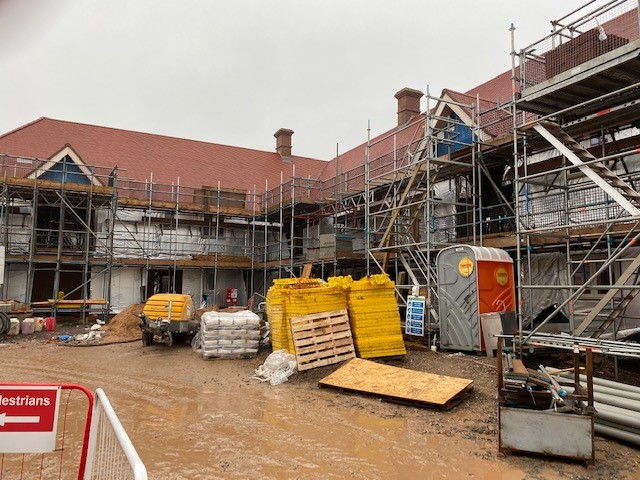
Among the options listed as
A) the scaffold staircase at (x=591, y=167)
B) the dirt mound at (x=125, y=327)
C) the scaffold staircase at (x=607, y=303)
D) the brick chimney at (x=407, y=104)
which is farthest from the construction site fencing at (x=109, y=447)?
the brick chimney at (x=407, y=104)

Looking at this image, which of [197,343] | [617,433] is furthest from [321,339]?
[617,433]

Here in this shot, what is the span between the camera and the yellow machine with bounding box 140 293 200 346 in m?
13.2

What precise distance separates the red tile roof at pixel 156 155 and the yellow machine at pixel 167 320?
10.9m

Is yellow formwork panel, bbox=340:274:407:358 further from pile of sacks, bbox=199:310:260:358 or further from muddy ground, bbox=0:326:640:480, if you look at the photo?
pile of sacks, bbox=199:310:260:358

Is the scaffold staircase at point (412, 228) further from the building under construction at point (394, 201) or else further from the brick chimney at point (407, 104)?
the brick chimney at point (407, 104)

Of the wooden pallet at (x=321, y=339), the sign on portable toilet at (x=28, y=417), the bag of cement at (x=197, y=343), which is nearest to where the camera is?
the sign on portable toilet at (x=28, y=417)

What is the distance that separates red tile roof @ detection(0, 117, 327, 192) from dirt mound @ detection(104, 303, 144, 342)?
8473 millimetres

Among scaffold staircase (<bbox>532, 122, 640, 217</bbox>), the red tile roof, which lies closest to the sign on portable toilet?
scaffold staircase (<bbox>532, 122, 640, 217</bbox>)

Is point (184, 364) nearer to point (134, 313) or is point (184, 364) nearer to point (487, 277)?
point (134, 313)

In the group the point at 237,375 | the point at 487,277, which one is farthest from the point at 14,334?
the point at 487,277

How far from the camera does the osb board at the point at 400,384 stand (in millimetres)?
7406

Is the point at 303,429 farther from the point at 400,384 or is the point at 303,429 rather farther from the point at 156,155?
the point at 156,155

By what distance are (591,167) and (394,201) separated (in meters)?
6.81

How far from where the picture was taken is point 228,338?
39.2 ft
